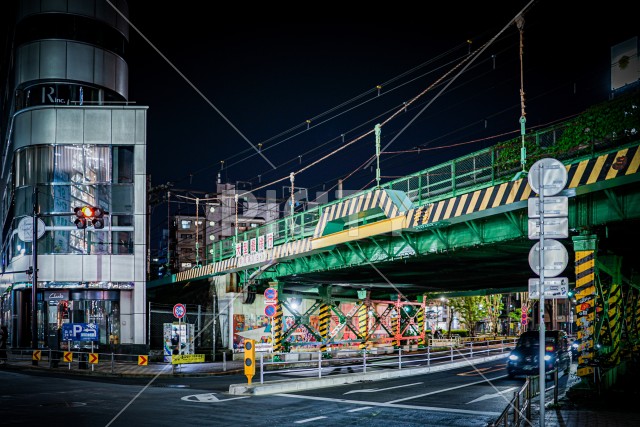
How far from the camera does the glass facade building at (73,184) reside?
40844 mm

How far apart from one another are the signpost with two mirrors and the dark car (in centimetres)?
1435

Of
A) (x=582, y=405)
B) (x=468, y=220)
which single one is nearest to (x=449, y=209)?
(x=468, y=220)

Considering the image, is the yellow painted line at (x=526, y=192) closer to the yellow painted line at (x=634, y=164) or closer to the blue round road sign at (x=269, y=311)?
the yellow painted line at (x=634, y=164)

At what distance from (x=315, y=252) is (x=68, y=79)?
23922 millimetres

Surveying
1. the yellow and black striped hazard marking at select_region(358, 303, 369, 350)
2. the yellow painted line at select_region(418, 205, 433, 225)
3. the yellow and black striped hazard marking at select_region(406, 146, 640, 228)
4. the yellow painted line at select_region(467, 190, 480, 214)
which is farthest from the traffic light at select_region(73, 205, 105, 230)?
the yellow and black striped hazard marking at select_region(358, 303, 369, 350)

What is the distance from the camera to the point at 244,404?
1653 cm

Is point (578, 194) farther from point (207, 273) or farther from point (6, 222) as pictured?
point (6, 222)

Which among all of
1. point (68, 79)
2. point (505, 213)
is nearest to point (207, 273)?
point (68, 79)

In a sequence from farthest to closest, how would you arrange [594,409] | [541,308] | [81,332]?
[81,332]
[594,409]
[541,308]

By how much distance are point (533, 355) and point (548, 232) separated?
50.8 feet

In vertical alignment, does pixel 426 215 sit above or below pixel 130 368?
above

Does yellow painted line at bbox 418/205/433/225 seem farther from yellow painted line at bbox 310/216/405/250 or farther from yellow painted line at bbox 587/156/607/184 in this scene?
yellow painted line at bbox 587/156/607/184

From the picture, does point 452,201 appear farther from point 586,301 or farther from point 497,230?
point 586,301

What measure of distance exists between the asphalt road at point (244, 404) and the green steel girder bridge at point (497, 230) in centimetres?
414
